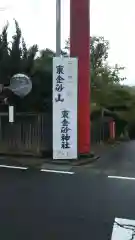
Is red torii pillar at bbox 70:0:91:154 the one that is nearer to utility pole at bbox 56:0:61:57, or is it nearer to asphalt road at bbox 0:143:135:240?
utility pole at bbox 56:0:61:57

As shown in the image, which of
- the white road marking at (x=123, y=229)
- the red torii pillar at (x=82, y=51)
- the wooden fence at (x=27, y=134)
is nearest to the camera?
the white road marking at (x=123, y=229)

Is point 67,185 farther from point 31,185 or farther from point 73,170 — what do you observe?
point 73,170

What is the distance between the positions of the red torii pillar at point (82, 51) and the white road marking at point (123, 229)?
6.12 metres

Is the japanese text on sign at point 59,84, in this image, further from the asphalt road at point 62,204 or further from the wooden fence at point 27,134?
the asphalt road at point 62,204

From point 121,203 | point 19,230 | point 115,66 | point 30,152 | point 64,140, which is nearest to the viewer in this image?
point 19,230

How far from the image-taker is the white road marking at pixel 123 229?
498 centimetres

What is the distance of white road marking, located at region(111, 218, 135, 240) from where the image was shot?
4.98 metres

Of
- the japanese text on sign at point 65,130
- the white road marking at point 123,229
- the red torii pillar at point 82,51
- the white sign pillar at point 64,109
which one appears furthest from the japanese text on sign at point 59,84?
the white road marking at point 123,229

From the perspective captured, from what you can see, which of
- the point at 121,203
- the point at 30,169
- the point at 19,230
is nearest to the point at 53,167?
the point at 30,169

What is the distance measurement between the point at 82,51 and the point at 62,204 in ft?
→ 21.0

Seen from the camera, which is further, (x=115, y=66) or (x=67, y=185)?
(x=115, y=66)

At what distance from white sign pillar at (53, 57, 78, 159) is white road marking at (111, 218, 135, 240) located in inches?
220

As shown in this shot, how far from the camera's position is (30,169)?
1015cm

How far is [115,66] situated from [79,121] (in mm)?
18756
